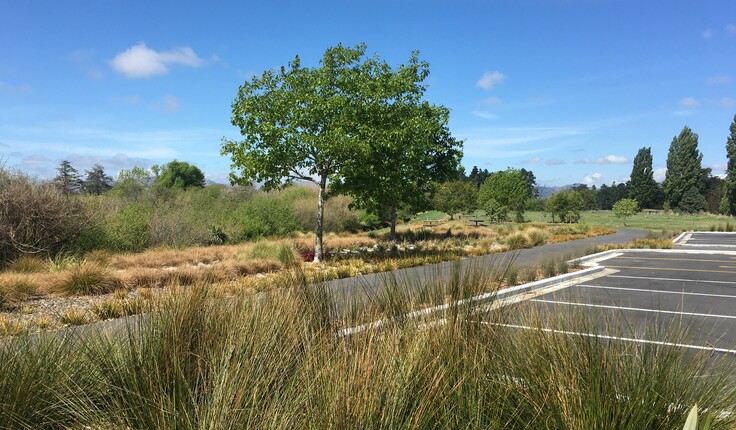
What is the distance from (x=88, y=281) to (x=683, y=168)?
8952 cm

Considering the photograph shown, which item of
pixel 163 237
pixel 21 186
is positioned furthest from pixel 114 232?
pixel 21 186

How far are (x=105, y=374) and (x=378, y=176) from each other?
13.6 m

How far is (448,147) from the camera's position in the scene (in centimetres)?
2956

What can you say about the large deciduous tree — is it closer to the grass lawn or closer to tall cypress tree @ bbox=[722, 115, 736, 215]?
the grass lawn

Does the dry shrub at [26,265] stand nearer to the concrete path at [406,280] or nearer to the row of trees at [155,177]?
the concrete path at [406,280]

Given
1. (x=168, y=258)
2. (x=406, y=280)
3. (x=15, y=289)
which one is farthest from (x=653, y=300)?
(x=168, y=258)

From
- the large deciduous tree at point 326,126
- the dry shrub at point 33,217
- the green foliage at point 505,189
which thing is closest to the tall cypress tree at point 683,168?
the green foliage at point 505,189

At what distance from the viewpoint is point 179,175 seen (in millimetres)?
54219

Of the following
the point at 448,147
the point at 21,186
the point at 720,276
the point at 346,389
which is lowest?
the point at 720,276

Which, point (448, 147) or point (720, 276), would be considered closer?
point (720, 276)

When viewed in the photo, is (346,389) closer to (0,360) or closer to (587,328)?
(587,328)

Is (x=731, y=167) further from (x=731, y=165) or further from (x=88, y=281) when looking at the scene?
(x=88, y=281)

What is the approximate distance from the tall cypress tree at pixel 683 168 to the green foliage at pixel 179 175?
75189 millimetres

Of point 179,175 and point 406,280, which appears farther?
point 179,175
